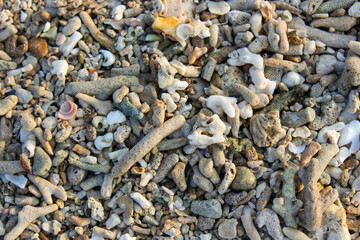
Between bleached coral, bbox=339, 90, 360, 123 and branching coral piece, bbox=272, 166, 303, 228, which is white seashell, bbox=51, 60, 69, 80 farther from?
bleached coral, bbox=339, 90, 360, 123

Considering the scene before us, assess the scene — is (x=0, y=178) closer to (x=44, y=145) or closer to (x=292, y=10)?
(x=44, y=145)

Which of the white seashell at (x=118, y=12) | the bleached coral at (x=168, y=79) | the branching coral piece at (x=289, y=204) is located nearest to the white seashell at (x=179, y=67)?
the bleached coral at (x=168, y=79)

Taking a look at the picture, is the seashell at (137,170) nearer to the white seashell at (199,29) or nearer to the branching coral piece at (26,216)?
the branching coral piece at (26,216)

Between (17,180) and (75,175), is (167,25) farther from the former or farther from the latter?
(17,180)

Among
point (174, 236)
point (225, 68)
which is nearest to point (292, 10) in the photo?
point (225, 68)

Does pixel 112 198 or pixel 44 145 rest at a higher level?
pixel 44 145
